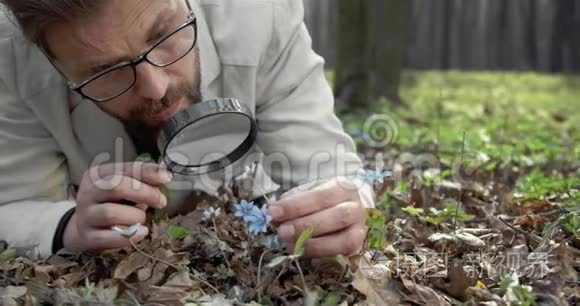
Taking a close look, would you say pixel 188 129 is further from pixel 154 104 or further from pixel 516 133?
pixel 516 133

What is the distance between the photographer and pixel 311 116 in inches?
112

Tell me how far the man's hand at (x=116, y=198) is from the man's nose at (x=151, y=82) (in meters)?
0.24

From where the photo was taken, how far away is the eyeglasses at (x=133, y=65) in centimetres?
238

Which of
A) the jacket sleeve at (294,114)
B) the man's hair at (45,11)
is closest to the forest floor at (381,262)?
the jacket sleeve at (294,114)

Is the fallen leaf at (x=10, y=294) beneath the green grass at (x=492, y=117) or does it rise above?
above

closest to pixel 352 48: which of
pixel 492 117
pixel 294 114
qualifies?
pixel 492 117

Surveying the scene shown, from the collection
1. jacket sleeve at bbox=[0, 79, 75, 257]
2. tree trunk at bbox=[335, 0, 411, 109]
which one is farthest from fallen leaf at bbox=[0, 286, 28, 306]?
tree trunk at bbox=[335, 0, 411, 109]

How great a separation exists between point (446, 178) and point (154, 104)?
5.62ft

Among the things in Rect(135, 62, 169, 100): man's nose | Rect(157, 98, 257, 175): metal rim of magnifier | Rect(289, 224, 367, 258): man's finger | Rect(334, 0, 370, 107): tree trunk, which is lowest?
Rect(334, 0, 370, 107): tree trunk

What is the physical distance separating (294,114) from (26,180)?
0.95 meters

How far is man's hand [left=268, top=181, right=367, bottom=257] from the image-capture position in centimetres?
210

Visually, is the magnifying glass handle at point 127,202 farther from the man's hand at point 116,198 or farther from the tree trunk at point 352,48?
the tree trunk at point 352,48

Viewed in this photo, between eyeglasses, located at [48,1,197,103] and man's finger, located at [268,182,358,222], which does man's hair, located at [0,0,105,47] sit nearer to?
eyeglasses, located at [48,1,197,103]

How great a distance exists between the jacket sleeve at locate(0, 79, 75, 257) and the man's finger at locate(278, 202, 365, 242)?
940 mm
